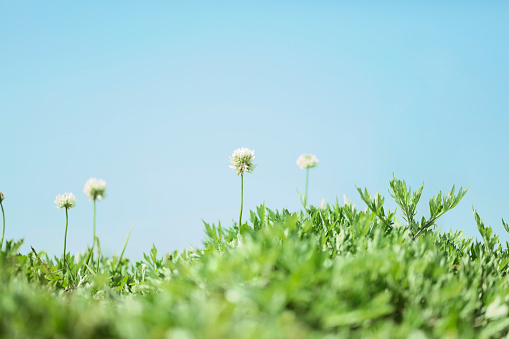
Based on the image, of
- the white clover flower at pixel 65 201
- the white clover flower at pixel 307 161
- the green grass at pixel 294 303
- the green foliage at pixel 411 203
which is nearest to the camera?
the green grass at pixel 294 303

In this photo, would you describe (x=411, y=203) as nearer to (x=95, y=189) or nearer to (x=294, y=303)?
(x=294, y=303)

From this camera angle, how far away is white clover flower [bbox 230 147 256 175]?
5129mm

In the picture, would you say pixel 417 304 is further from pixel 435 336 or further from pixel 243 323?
pixel 243 323

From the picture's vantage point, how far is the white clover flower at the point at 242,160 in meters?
5.13

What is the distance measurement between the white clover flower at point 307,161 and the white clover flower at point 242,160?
2039 mm

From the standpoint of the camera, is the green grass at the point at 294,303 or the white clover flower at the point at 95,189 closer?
the green grass at the point at 294,303

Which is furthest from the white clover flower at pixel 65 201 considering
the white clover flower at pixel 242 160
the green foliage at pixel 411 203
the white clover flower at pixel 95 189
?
the green foliage at pixel 411 203

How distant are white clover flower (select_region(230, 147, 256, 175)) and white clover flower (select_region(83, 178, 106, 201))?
1516 mm

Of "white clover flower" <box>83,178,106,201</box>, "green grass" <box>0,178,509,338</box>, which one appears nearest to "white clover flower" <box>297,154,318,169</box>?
"white clover flower" <box>83,178,106,201</box>

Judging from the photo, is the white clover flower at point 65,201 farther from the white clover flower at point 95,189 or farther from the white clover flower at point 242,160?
the white clover flower at point 242,160

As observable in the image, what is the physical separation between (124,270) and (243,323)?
4.29 meters

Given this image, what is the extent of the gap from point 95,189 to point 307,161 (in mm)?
3320

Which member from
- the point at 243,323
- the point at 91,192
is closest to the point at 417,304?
the point at 243,323

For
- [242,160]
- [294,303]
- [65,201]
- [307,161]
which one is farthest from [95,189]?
[294,303]
